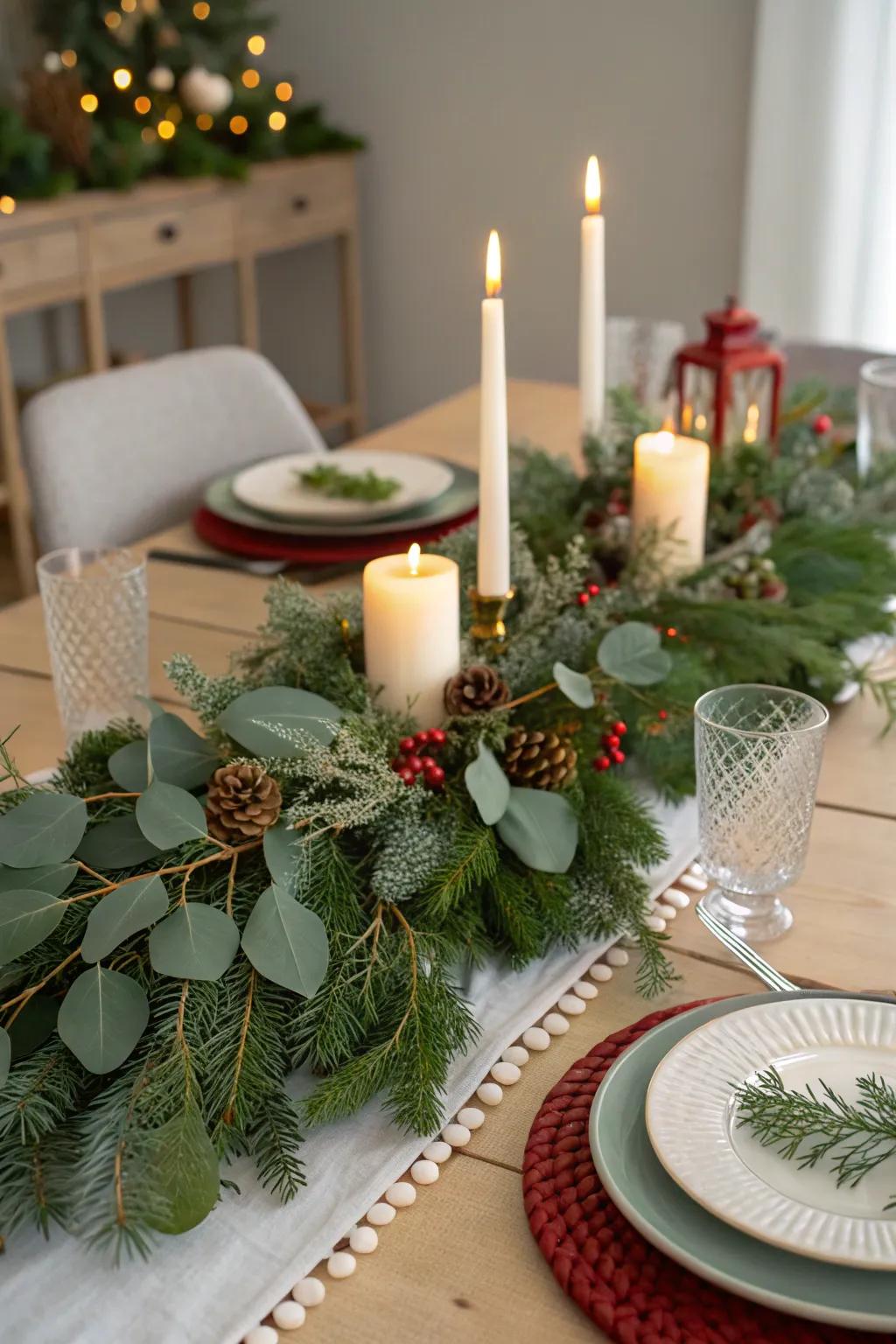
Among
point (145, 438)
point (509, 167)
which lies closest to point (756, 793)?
point (145, 438)

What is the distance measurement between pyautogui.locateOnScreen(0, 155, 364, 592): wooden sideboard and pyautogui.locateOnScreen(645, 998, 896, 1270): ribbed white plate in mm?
2470

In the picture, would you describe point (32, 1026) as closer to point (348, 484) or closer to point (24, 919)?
point (24, 919)

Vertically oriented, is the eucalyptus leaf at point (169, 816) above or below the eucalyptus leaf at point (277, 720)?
below

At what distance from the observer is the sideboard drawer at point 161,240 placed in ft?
9.69

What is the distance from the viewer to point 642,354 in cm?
163

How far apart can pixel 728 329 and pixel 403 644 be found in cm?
59

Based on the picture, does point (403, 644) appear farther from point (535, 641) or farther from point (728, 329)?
point (728, 329)

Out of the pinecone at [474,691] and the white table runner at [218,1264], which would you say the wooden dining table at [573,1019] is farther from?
the pinecone at [474,691]

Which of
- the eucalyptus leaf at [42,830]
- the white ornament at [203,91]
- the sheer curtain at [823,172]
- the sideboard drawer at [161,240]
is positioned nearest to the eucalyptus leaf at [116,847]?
the eucalyptus leaf at [42,830]

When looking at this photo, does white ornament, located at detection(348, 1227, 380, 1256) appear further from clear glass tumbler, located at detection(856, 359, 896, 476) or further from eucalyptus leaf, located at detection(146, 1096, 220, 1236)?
clear glass tumbler, located at detection(856, 359, 896, 476)

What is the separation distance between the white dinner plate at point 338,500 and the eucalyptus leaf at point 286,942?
0.75m

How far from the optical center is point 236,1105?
1.96 feet

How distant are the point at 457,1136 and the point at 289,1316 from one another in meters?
0.12

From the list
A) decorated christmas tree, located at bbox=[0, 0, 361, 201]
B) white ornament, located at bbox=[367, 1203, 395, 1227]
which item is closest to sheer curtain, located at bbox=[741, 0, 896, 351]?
decorated christmas tree, located at bbox=[0, 0, 361, 201]
